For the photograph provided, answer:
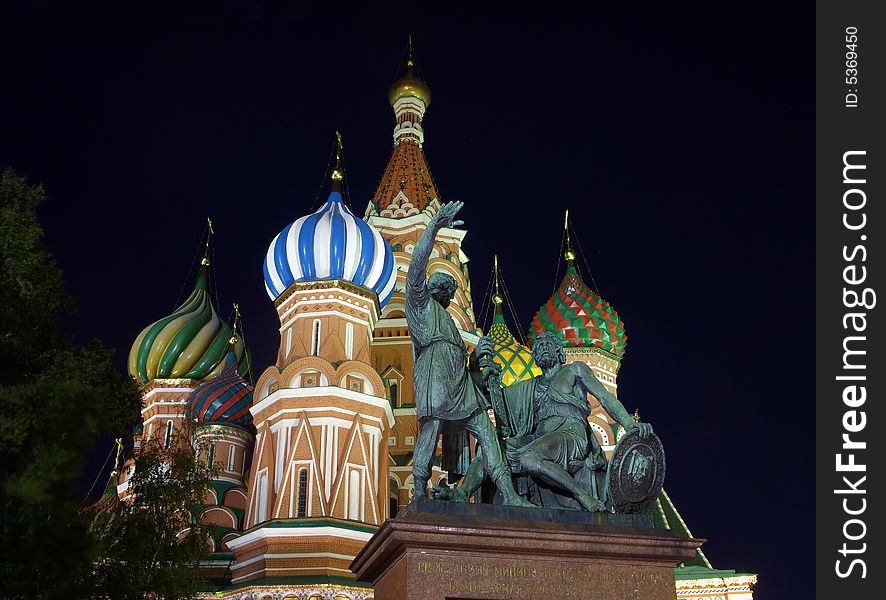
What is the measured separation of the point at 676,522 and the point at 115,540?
74.5ft

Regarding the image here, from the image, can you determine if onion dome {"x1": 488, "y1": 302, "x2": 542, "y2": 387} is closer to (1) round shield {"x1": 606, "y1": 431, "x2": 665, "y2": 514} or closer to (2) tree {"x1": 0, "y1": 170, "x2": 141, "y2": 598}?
(2) tree {"x1": 0, "y1": 170, "x2": 141, "y2": 598}

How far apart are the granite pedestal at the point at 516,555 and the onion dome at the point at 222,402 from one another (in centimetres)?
2369

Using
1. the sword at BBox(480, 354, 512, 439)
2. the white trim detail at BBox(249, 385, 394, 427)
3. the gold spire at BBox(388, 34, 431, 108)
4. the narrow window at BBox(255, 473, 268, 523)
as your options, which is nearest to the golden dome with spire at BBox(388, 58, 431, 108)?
the gold spire at BBox(388, 34, 431, 108)

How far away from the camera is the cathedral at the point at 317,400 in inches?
949

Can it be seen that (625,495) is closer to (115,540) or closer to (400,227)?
(115,540)

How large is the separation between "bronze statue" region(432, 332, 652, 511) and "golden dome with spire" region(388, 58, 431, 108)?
31.2m

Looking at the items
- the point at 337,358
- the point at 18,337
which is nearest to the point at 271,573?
the point at 337,358

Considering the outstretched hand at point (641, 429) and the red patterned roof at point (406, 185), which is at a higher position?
the red patterned roof at point (406, 185)

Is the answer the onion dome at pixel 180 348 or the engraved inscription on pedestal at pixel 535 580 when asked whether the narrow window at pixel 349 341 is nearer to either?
the onion dome at pixel 180 348

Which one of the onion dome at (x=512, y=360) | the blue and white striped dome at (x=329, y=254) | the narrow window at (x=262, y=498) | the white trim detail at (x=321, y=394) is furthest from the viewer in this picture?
the onion dome at (x=512, y=360)

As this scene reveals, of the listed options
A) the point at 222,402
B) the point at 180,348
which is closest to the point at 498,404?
the point at 222,402

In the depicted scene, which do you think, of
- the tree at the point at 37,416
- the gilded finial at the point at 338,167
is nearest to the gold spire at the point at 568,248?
the gilded finial at the point at 338,167

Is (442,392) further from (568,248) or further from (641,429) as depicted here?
(568,248)

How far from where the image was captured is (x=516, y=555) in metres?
7.71
